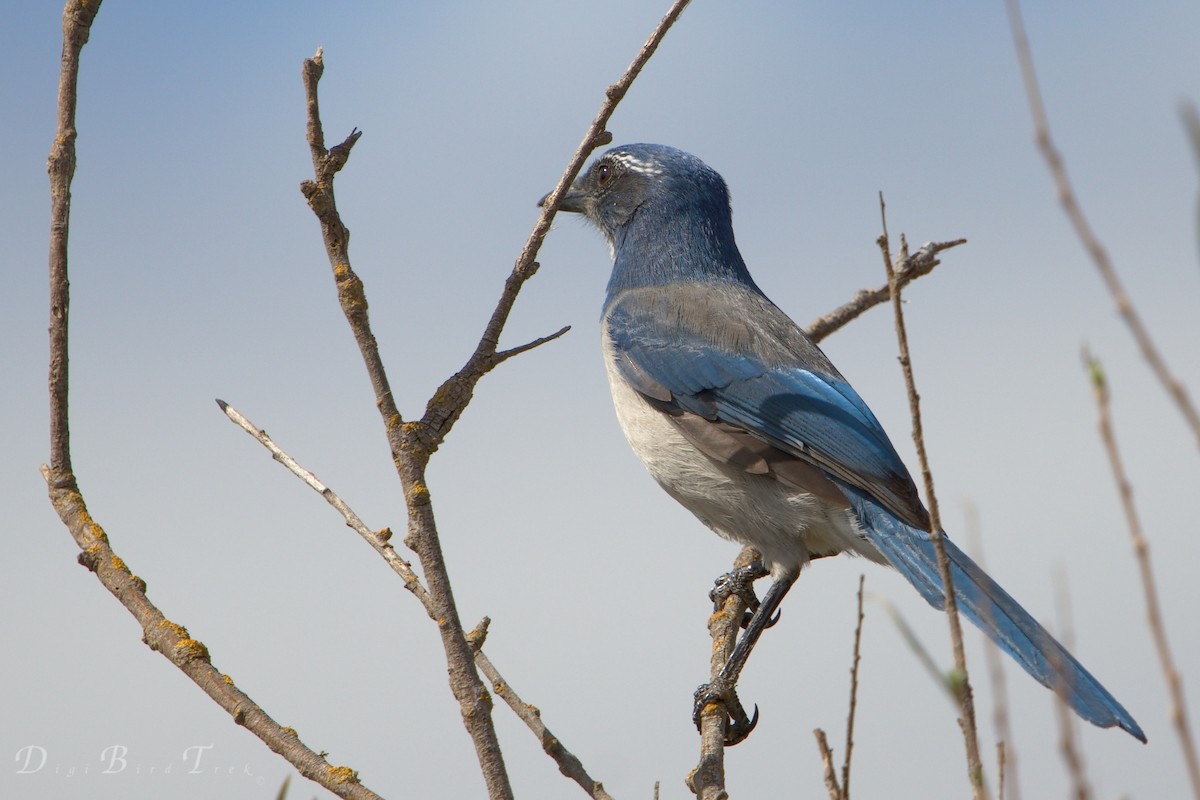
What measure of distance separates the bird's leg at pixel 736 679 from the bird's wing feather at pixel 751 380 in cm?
69

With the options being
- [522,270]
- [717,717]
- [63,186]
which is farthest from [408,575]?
[717,717]

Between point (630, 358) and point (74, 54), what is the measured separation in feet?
11.4

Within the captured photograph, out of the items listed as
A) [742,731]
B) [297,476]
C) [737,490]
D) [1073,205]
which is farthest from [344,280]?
[742,731]

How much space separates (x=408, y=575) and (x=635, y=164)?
14.9 feet

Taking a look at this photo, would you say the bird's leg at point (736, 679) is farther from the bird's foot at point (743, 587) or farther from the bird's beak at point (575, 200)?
the bird's beak at point (575, 200)

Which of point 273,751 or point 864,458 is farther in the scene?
point 864,458

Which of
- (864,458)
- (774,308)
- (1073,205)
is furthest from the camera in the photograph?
(774,308)

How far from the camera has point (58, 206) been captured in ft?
10.1

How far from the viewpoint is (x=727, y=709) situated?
5328 millimetres

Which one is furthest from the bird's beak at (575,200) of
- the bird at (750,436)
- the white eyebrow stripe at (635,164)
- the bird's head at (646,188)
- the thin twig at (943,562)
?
the thin twig at (943,562)

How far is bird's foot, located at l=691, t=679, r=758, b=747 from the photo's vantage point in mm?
5168

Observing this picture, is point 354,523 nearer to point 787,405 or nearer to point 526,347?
point 526,347

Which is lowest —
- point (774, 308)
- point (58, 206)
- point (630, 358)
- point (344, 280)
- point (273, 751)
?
point (273, 751)

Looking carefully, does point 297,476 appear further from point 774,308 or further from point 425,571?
point 774,308
